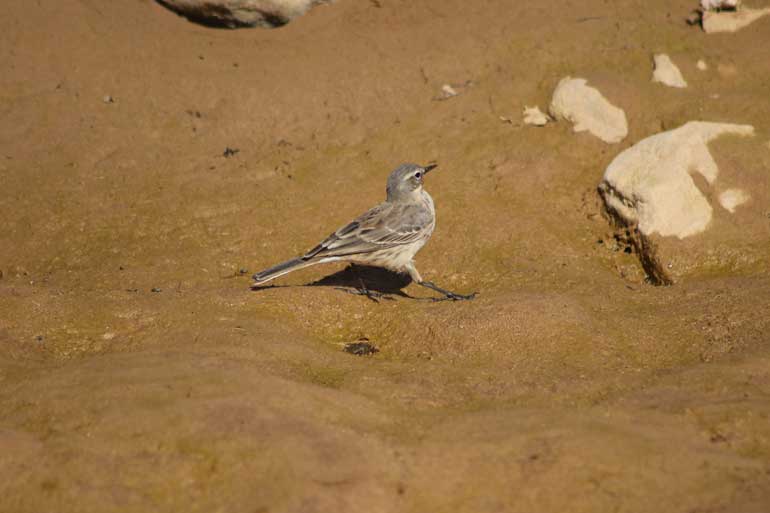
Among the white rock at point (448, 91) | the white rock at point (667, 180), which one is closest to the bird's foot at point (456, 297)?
the white rock at point (667, 180)

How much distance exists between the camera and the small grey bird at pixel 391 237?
6.81 meters

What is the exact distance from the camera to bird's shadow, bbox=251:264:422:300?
7.03 m

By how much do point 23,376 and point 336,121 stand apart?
18.3 ft

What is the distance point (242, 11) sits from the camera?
1098 centimetres

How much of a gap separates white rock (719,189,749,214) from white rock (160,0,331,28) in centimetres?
644

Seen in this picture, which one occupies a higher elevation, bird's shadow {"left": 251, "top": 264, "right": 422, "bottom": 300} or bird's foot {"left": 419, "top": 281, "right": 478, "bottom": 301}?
bird's foot {"left": 419, "top": 281, "right": 478, "bottom": 301}

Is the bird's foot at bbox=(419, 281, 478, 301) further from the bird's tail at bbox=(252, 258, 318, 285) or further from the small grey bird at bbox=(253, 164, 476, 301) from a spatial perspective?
the bird's tail at bbox=(252, 258, 318, 285)

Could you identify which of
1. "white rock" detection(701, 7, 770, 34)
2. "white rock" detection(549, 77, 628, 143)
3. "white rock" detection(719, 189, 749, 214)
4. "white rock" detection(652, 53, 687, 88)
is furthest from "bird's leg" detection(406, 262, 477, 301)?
"white rock" detection(701, 7, 770, 34)

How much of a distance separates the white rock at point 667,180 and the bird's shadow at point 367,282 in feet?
7.86

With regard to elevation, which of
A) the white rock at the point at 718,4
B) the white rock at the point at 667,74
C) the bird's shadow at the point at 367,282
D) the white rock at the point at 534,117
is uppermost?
the white rock at the point at 718,4

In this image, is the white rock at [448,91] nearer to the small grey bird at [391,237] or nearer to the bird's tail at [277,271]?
the small grey bird at [391,237]

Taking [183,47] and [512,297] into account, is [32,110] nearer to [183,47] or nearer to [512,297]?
[183,47]

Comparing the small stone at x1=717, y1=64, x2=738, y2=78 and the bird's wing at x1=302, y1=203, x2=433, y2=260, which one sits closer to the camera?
the bird's wing at x1=302, y1=203, x2=433, y2=260

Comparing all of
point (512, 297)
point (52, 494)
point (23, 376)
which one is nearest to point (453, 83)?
point (512, 297)
